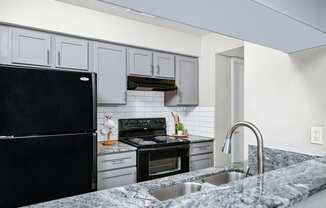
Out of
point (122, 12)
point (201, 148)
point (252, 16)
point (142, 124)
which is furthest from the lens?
point (142, 124)

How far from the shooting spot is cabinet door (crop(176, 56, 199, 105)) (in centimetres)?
351

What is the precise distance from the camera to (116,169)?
261 centimetres

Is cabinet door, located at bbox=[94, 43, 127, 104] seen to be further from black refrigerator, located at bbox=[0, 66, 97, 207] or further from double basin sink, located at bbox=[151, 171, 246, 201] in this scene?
double basin sink, located at bbox=[151, 171, 246, 201]

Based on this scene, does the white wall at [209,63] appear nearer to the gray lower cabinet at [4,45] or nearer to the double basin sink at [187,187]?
the double basin sink at [187,187]

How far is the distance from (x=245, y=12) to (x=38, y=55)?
6.95 ft

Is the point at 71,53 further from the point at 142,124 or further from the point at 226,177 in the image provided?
the point at 226,177

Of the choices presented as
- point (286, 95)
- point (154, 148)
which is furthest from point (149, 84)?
point (286, 95)

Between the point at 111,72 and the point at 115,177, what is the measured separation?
1.23 metres

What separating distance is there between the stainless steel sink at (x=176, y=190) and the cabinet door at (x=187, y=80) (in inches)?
87.3

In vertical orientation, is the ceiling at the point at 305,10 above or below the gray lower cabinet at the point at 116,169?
above

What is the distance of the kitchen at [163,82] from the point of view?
1596mm

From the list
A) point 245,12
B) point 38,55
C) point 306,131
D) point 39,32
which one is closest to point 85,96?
point 38,55

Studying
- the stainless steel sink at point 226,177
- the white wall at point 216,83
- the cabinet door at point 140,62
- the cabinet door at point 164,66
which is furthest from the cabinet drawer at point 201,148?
the stainless steel sink at point 226,177

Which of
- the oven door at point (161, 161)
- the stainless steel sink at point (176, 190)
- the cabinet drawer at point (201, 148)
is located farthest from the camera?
the cabinet drawer at point (201, 148)
